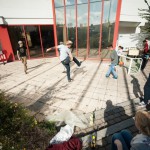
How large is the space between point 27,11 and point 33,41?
2.20 m

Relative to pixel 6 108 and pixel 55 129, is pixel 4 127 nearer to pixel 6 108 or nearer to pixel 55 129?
pixel 6 108

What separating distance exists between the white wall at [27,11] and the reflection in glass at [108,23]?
4.28 m

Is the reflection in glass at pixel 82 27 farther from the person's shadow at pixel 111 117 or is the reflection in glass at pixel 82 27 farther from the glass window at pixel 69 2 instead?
the person's shadow at pixel 111 117

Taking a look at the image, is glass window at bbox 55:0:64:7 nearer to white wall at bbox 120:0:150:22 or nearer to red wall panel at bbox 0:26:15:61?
red wall panel at bbox 0:26:15:61

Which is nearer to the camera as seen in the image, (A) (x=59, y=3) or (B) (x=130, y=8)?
(B) (x=130, y=8)

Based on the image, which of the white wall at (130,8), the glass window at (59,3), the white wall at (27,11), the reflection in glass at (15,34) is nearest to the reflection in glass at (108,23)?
the white wall at (130,8)

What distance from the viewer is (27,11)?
30.7 feet

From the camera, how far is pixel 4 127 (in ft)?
7.76

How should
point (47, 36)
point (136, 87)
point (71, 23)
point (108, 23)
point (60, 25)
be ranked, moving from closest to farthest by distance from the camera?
1. point (136, 87)
2. point (108, 23)
3. point (71, 23)
4. point (60, 25)
5. point (47, 36)

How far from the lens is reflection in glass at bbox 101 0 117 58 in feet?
27.7

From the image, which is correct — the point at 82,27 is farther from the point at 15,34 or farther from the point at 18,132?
the point at 18,132

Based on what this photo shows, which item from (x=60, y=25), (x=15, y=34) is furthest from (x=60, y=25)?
(x=15, y=34)

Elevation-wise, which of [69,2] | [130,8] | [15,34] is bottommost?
[15,34]

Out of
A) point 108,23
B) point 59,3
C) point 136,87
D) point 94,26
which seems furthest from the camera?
point 59,3
